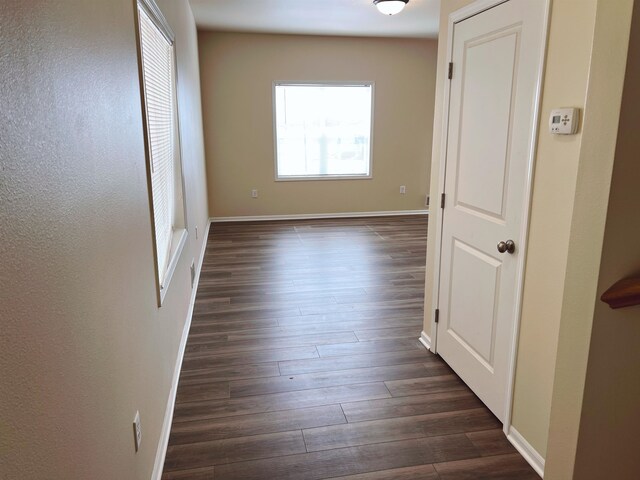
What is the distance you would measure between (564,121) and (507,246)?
64 centimetres

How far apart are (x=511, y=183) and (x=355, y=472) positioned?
146 cm

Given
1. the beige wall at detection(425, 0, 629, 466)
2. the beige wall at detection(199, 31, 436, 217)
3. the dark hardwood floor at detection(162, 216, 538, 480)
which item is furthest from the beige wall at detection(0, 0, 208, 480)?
the beige wall at detection(199, 31, 436, 217)

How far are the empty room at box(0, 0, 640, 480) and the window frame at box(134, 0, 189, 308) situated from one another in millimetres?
25

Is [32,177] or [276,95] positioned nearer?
[32,177]

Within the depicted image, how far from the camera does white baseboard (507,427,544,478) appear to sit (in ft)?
6.64

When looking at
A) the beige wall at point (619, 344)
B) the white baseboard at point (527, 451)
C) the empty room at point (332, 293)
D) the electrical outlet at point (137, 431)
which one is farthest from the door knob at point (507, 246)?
the electrical outlet at point (137, 431)

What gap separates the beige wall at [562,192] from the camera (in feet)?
4.58

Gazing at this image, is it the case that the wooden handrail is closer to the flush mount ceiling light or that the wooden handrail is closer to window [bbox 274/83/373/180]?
the flush mount ceiling light

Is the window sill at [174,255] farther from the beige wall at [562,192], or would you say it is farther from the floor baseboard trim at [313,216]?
the floor baseboard trim at [313,216]

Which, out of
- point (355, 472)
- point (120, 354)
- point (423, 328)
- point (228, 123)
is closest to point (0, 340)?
point (120, 354)

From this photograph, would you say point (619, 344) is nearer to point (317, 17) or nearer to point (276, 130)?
point (317, 17)

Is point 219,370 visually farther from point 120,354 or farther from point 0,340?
point 0,340

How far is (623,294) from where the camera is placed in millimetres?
1402

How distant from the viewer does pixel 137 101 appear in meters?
1.86
